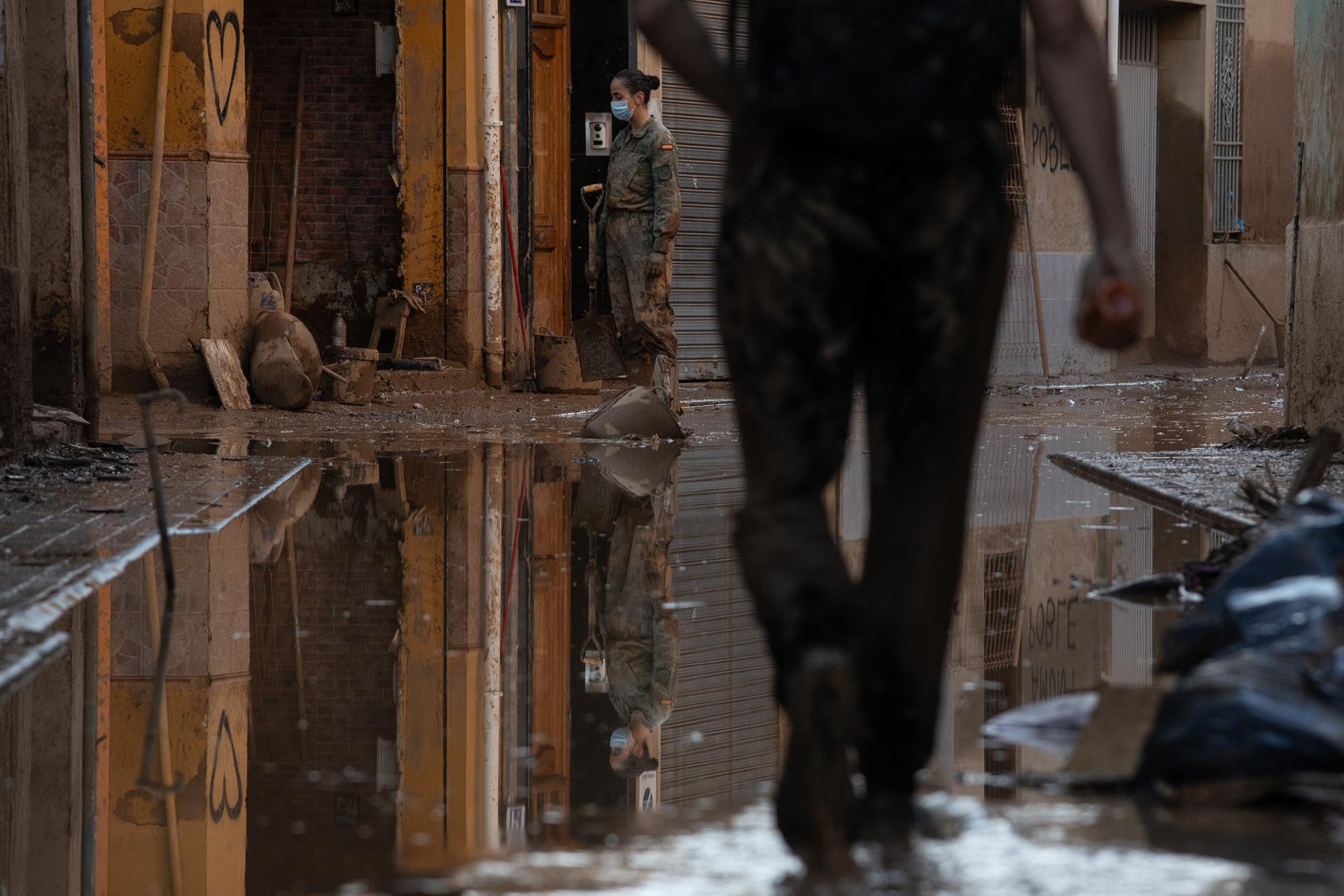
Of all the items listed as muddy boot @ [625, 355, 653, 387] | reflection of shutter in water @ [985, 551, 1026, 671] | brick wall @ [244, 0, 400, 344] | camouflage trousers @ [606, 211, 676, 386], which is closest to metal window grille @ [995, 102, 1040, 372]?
brick wall @ [244, 0, 400, 344]

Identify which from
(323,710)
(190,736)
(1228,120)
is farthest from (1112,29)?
(190,736)

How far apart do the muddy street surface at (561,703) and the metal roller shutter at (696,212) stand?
9655 millimetres

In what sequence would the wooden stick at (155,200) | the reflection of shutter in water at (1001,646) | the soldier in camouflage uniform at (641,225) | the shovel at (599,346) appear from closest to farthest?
the reflection of shutter in water at (1001,646), the soldier in camouflage uniform at (641,225), the wooden stick at (155,200), the shovel at (599,346)

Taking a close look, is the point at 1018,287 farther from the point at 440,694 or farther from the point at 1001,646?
the point at 440,694

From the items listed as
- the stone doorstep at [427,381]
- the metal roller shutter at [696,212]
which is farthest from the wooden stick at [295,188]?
the metal roller shutter at [696,212]

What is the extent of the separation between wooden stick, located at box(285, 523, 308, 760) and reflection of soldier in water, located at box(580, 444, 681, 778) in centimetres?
64

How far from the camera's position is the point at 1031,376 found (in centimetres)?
2162

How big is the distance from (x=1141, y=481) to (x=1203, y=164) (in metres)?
16.5

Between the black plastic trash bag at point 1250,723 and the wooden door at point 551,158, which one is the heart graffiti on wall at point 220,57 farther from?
the black plastic trash bag at point 1250,723

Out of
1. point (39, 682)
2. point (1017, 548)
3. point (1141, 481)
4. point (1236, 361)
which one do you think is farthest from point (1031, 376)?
point (39, 682)

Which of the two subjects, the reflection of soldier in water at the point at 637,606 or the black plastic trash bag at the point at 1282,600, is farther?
the reflection of soldier in water at the point at 637,606

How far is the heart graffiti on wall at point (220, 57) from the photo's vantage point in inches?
534

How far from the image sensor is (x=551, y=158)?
708 inches

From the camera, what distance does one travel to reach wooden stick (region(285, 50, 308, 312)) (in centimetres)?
1673
